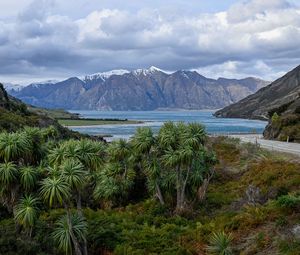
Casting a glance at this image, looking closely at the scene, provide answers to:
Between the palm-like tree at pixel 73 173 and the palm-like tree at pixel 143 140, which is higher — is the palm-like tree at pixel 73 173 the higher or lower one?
the lower one

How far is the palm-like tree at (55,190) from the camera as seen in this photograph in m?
24.2

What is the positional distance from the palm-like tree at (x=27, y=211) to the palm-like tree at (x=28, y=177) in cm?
59

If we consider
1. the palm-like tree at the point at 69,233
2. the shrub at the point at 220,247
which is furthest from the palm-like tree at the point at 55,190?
the shrub at the point at 220,247

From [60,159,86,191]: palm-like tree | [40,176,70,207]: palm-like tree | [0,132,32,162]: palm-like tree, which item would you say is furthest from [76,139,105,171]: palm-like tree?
[0,132,32,162]: palm-like tree

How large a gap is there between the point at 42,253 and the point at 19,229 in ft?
13.3

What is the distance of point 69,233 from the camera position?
1005 inches

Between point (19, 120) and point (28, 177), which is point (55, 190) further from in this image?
point (19, 120)

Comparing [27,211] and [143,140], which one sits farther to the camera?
[143,140]

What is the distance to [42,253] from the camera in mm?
23578

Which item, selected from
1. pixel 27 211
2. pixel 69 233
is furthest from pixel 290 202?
Answer: pixel 27 211

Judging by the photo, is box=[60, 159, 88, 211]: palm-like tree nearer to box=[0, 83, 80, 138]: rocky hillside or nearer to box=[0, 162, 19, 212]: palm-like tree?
box=[0, 162, 19, 212]: palm-like tree

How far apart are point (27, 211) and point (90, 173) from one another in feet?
26.1

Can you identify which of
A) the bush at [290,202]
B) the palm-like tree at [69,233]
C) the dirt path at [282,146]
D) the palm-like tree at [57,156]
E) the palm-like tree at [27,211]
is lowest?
the palm-like tree at [69,233]

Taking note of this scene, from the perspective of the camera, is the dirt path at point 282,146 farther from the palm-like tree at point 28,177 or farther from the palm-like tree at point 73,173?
the palm-like tree at point 28,177
